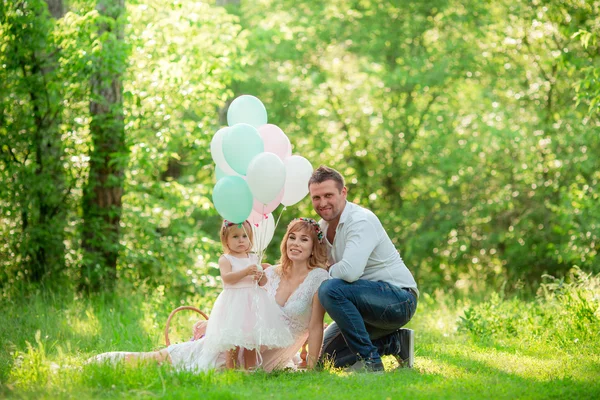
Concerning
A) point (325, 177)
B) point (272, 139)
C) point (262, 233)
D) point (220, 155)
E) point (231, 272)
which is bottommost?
point (231, 272)

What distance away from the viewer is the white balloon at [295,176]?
16.8 feet

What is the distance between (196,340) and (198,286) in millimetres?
3846

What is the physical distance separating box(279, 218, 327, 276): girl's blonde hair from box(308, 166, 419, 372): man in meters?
0.10

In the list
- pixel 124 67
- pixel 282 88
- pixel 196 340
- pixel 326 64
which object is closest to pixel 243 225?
pixel 196 340

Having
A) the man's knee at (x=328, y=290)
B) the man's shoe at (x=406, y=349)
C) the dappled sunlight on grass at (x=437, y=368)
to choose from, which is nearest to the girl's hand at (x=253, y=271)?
the man's knee at (x=328, y=290)

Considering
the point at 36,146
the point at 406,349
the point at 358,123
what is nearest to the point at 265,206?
the point at 406,349

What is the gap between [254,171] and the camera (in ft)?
15.5

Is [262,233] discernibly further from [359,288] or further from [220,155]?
[359,288]

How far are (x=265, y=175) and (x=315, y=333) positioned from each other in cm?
114

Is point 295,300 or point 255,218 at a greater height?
point 255,218

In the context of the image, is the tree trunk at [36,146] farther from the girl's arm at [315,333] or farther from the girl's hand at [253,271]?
the girl's arm at [315,333]

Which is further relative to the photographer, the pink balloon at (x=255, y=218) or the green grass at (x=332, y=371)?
the pink balloon at (x=255, y=218)

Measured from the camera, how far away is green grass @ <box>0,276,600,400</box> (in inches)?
161

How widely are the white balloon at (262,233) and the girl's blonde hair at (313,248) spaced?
5.8 inches
